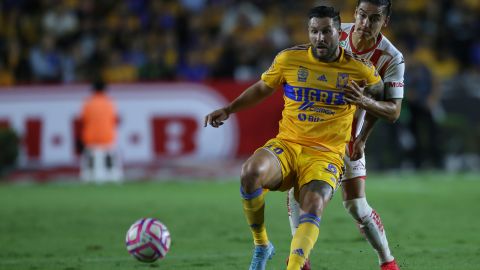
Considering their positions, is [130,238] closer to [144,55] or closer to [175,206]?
[175,206]

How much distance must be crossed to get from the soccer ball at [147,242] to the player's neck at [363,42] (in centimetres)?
223

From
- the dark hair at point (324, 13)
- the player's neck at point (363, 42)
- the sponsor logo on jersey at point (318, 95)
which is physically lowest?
the sponsor logo on jersey at point (318, 95)

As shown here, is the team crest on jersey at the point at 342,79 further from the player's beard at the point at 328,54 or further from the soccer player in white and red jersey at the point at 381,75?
the soccer player in white and red jersey at the point at 381,75

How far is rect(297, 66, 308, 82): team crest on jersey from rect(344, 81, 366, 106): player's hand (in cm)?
39

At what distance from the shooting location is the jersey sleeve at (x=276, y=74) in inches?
280

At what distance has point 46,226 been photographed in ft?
37.1

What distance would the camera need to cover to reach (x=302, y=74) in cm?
698

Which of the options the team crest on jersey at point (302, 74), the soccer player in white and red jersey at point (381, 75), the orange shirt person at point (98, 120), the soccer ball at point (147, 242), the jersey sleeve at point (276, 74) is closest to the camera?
the team crest on jersey at point (302, 74)

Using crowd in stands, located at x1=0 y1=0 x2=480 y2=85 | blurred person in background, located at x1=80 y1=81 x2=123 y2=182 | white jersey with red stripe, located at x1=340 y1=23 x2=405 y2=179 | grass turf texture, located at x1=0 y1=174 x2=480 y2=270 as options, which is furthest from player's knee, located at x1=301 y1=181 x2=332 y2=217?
crowd in stands, located at x1=0 y1=0 x2=480 y2=85

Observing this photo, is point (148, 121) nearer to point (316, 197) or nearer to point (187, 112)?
point (187, 112)

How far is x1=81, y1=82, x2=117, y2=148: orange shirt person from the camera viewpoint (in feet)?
56.1

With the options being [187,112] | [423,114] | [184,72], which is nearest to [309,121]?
[187,112]

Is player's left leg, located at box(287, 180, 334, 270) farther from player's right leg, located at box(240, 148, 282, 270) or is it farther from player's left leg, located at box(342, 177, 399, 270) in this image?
player's left leg, located at box(342, 177, 399, 270)

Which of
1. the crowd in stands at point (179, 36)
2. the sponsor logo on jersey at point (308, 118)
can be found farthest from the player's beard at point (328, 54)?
the crowd in stands at point (179, 36)
